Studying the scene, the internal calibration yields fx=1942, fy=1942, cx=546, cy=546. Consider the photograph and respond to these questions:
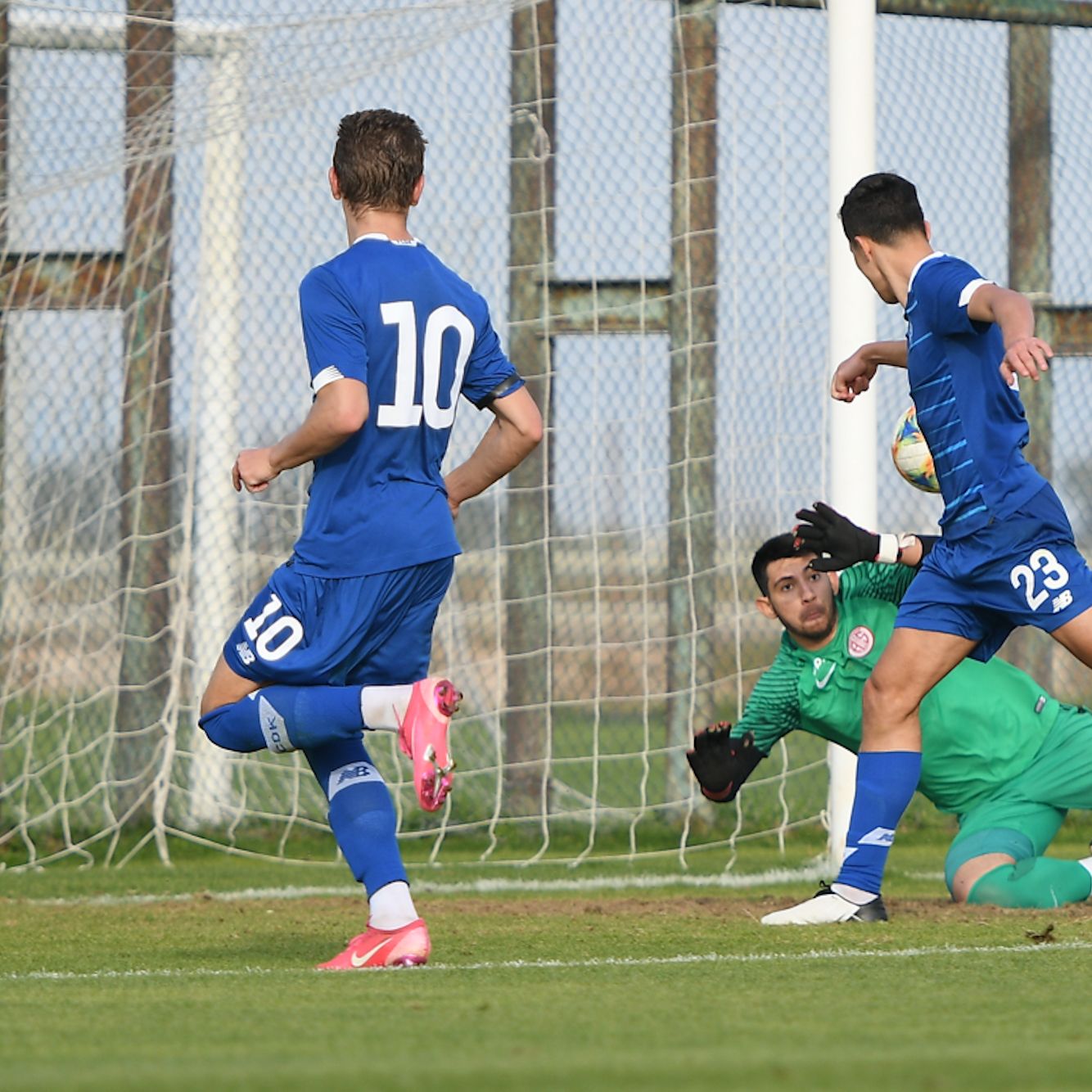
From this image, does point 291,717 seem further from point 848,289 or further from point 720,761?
point 848,289

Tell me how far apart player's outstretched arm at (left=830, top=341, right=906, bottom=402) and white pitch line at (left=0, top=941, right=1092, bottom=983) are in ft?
5.25

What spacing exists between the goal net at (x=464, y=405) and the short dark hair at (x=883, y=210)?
2669 mm

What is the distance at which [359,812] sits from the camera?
421 cm

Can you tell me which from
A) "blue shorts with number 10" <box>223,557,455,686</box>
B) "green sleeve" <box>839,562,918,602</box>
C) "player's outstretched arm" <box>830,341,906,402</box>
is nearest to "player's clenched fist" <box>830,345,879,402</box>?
"player's outstretched arm" <box>830,341,906,402</box>

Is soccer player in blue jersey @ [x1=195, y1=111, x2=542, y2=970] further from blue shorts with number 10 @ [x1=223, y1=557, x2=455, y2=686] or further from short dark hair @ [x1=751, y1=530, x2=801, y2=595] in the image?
short dark hair @ [x1=751, y1=530, x2=801, y2=595]

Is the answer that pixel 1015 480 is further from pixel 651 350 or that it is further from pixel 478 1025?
pixel 651 350

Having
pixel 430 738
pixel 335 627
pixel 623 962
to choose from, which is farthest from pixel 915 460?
pixel 430 738

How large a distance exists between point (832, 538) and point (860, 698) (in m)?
0.73

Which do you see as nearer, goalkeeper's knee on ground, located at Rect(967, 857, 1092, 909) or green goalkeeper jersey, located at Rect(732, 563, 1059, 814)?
goalkeeper's knee on ground, located at Rect(967, 857, 1092, 909)

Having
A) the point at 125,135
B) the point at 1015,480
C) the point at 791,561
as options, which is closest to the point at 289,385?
the point at 125,135

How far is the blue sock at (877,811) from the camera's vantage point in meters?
4.95

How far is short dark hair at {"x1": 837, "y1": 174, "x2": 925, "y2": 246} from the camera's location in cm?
486

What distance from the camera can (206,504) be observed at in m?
8.44

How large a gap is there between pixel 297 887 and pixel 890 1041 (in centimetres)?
421
